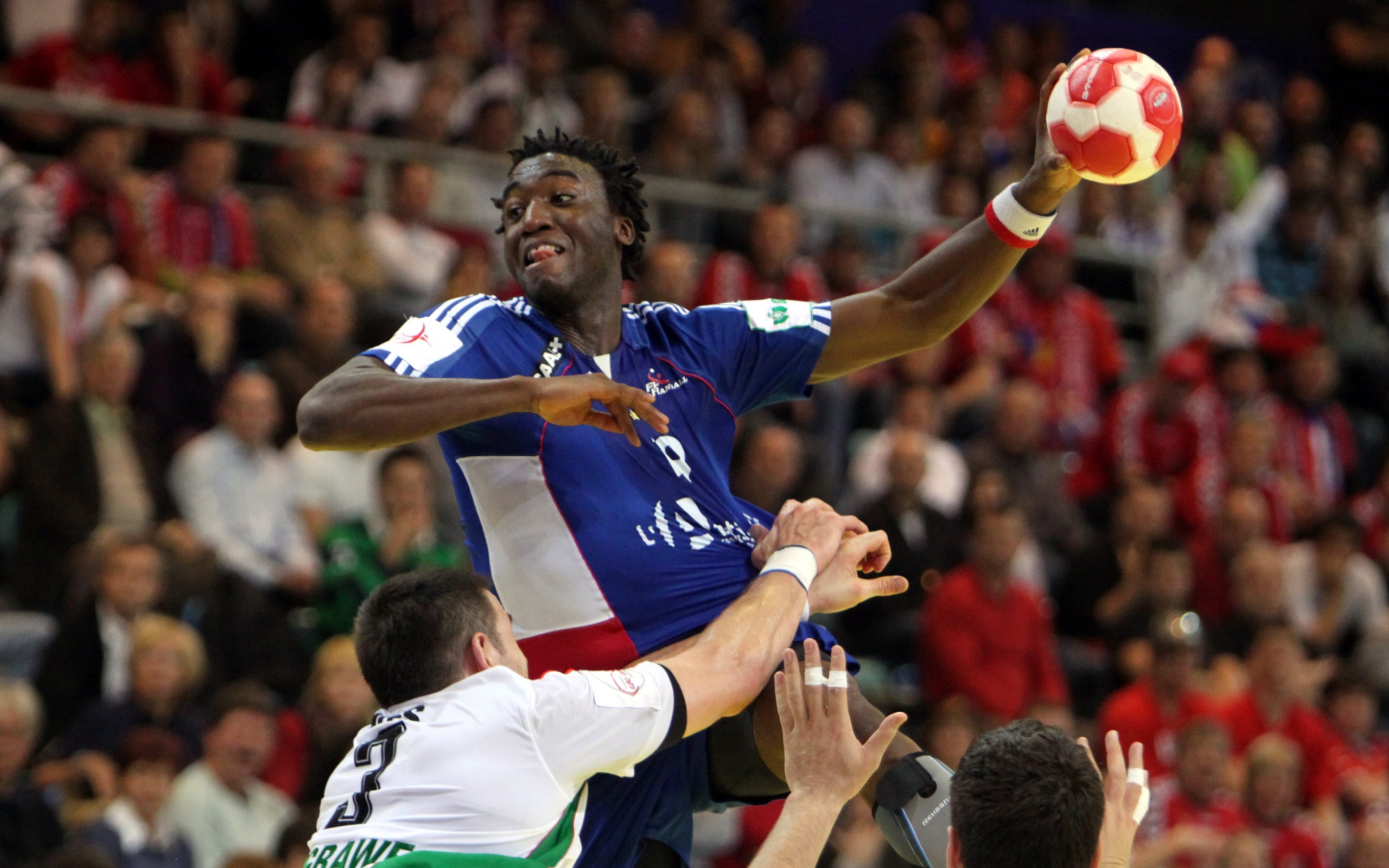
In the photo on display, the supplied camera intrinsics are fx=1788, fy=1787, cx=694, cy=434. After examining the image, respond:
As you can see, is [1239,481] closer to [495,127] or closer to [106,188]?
[495,127]

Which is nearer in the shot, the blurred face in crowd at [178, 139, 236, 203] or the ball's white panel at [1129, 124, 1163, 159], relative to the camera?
the ball's white panel at [1129, 124, 1163, 159]

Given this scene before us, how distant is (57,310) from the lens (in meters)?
9.88

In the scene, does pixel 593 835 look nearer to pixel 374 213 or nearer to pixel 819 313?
pixel 819 313

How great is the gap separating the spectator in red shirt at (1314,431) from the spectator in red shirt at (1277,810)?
14.6 feet

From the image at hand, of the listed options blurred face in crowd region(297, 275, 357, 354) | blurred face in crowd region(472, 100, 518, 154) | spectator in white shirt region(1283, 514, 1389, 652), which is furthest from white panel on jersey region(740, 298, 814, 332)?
spectator in white shirt region(1283, 514, 1389, 652)

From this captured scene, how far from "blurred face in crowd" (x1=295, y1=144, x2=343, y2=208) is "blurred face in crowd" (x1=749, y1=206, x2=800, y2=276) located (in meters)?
2.94

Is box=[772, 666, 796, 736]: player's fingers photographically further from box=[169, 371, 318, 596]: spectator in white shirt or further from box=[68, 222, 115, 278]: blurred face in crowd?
box=[68, 222, 115, 278]: blurred face in crowd

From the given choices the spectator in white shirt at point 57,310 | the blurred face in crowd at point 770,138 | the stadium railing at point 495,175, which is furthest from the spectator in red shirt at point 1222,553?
the spectator in white shirt at point 57,310

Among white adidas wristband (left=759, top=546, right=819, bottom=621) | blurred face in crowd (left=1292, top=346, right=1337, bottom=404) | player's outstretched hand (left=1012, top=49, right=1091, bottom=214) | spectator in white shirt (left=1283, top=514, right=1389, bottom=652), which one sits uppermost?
player's outstretched hand (left=1012, top=49, right=1091, bottom=214)

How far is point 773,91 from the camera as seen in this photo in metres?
15.4

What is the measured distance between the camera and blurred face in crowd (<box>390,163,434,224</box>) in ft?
38.6

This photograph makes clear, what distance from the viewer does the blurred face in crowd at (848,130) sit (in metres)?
14.6

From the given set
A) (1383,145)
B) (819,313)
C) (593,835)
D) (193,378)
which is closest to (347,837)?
(593,835)

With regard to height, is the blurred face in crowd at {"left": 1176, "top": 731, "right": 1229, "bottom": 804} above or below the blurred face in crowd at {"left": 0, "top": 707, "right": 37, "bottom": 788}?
below
